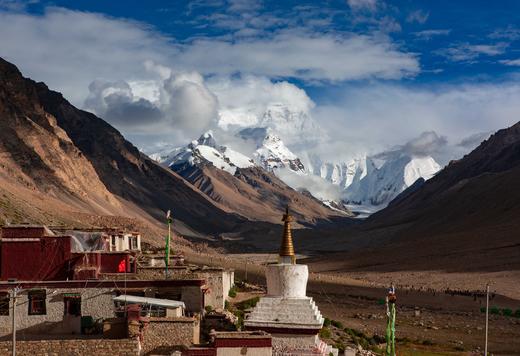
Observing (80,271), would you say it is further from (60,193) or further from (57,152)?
(57,152)

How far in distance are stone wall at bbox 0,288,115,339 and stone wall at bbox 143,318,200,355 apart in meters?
3.14

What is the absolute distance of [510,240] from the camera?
349 feet

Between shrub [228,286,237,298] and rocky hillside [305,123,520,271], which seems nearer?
shrub [228,286,237,298]

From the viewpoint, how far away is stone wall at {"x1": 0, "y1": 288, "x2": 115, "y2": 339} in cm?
2478

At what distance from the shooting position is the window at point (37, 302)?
2497 centimetres

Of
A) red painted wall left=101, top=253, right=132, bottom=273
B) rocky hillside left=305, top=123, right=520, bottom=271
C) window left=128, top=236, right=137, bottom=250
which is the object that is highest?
rocky hillside left=305, top=123, right=520, bottom=271

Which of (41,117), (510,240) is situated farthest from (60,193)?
(510,240)

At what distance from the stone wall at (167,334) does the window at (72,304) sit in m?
3.79

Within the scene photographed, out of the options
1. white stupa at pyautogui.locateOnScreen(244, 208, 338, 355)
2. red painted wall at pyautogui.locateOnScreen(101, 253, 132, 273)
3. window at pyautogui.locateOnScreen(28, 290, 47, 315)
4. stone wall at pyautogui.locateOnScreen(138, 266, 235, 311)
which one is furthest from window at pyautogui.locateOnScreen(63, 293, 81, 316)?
stone wall at pyautogui.locateOnScreen(138, 266, 235, 311)

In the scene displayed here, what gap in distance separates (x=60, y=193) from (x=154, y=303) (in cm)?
10473

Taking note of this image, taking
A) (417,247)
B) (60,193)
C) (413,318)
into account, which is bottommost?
(413,318)

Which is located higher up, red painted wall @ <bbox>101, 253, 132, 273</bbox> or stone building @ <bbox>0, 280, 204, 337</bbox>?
red painted wall @ <bbox>101, 253, 132, 273</bbox>

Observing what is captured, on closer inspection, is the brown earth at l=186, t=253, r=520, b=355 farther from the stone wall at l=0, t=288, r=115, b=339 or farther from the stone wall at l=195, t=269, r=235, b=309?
the stone wall at l=0, t=288, r=115, b=339

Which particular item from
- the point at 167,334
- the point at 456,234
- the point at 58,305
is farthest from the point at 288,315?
the point at 456,234
